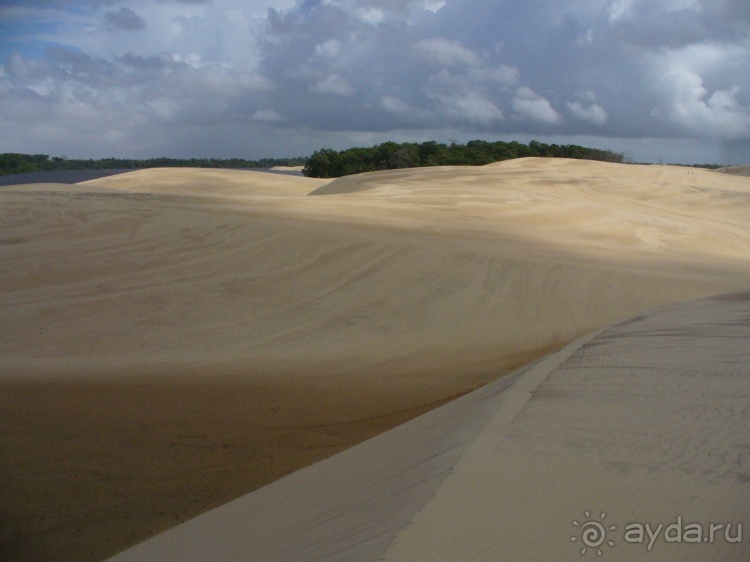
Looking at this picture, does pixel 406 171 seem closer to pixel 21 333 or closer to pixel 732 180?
pixel 732 180

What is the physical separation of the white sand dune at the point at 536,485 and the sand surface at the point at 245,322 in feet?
3.97

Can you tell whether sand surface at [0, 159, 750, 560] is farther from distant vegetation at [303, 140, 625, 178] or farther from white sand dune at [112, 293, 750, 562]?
distant vegetation at [303, 140, 625, 178]

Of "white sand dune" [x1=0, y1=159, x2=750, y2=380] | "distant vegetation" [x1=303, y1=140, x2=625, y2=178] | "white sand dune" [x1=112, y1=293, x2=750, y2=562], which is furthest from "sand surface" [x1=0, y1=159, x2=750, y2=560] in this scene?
"distant vegetation" [x1=303, y1=140, x2=625, y2=178]

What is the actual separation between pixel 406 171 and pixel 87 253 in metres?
Result: 17.5

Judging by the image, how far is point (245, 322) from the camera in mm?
7859

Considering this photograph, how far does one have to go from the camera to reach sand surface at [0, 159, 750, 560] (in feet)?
16.2

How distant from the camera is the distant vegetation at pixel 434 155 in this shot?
43188 mm

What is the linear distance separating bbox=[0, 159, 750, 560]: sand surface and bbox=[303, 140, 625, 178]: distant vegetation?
28277mm

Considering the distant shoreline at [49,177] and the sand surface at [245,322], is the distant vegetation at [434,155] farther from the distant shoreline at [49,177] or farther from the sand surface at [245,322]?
the sand surface at [245,322]

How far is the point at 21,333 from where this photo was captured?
719 centimetres

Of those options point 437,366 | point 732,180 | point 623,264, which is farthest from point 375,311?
point 732,180

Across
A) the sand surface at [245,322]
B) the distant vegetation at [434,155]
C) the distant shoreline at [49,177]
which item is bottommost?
the sand surface at [245,322]

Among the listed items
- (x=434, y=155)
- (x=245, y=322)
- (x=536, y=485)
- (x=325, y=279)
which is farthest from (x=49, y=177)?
(x=536, y=485)

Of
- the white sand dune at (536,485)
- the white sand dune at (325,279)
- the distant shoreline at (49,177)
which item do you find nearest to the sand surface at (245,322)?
the white sand dune at (325,279)
